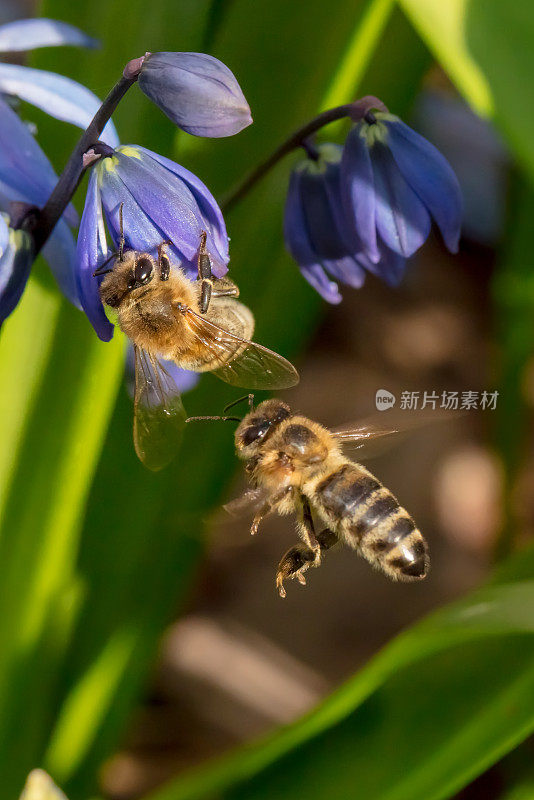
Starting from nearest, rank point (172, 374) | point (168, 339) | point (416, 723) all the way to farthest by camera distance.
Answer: point (168, 339) < point (172, 374) < point (416, 723)

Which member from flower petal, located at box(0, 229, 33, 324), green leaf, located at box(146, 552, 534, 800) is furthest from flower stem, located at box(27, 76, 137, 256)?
green leaf, located at box(146, 552, 534, 800)

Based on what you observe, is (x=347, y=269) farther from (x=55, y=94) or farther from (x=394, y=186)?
(x=55, y=94)

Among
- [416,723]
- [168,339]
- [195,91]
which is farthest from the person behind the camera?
[416,723]

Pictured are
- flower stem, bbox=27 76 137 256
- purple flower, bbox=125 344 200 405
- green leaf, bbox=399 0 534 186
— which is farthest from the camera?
purple flower, bbox=125 344 200 405

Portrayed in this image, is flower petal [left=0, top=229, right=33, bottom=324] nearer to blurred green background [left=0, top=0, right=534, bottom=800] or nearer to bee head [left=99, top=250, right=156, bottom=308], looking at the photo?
bee head [left=99, top=250, right=156, bottom=308]

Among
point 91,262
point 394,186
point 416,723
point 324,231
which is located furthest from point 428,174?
point 416,723

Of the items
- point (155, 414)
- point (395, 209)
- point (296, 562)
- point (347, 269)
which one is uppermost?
point (395, 209)
